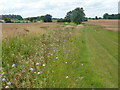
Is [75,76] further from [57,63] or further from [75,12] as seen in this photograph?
[75,12]

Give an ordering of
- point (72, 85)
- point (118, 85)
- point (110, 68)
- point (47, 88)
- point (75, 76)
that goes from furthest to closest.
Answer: point (110, 68) < point (75, 76) < point (118, 85) < point (72, 85) < point (47, 88)

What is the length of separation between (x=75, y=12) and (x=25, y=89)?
48657 mm

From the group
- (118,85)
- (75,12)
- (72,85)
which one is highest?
(75,12)

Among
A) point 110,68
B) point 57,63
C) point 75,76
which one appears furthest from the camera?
point 110,68

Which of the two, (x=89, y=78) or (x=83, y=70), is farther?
(x=83, y=70)

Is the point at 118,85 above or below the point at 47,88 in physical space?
below

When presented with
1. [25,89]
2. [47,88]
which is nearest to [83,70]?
[47,88]

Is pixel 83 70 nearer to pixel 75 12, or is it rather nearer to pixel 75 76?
pixel 75 76

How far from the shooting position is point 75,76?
3.48 meters

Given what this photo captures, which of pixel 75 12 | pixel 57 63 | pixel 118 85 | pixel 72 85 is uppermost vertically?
pixel 75 12

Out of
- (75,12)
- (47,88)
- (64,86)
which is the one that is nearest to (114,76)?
(64,86)

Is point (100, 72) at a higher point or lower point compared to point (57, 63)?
lower

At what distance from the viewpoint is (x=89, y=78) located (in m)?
3.48

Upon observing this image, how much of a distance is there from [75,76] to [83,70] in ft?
2.16
